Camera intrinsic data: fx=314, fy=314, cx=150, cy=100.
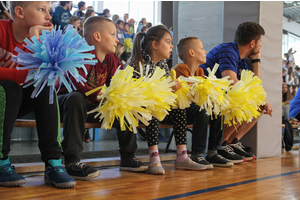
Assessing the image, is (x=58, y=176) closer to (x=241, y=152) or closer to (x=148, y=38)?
(x=148, y=38)

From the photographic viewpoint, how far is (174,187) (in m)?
1.59

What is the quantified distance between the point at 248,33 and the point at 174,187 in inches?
72.9

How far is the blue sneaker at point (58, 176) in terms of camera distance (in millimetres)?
1447

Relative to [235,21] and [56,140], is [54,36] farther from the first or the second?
[235,21]

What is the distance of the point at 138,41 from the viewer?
2277 mm

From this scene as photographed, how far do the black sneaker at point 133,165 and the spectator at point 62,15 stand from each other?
11.1 ft

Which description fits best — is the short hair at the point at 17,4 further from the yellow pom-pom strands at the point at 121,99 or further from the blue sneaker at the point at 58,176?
the blue sneaker at the point at 58,176

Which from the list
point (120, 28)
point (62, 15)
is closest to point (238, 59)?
point (62, 15)

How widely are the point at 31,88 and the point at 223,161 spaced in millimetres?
1569

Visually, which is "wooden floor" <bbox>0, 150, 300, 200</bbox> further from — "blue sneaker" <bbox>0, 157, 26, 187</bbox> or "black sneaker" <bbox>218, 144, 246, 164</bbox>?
"black sneaker" <bbox>218, 144, 246, 164</bbox>

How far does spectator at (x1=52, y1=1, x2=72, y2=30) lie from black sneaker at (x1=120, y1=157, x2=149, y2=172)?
3389mm

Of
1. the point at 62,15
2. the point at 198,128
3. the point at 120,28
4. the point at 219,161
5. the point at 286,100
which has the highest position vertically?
the point at 120,28

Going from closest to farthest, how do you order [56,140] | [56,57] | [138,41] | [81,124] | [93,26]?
1. [56,57]
2. [56,140]
3. [81,124]
4. [93,26]
5. [138,41]

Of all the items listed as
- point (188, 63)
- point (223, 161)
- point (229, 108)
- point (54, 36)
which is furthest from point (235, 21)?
point (54, 36)
